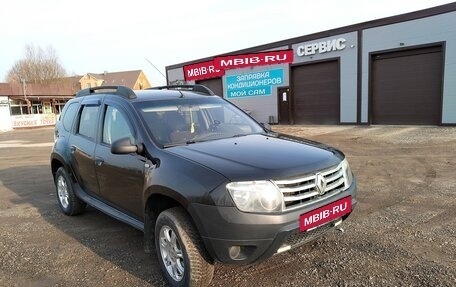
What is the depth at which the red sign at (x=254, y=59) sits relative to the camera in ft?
74.1

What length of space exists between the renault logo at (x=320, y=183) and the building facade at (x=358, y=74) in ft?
50.4

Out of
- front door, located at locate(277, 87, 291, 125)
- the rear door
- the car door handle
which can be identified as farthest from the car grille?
front door, located at locate(277, 87, 291, 125)

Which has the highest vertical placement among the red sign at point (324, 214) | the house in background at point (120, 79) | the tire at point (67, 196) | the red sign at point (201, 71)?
the house in background at point (120, 79)

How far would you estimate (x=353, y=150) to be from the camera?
1136 cm

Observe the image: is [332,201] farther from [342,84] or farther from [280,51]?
[280,51]

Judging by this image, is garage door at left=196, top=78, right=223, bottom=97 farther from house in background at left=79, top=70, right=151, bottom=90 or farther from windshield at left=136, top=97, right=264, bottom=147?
house in background at left=79, top=70, right=151, bottom=90

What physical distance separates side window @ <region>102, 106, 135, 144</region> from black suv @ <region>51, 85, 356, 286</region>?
0.01 metres

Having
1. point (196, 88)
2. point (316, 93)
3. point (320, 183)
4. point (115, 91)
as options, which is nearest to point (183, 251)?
point (320, 183)

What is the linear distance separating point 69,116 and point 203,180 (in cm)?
373

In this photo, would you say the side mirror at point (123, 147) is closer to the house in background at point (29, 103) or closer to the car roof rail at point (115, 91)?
the car roof rail at point (115, 91)

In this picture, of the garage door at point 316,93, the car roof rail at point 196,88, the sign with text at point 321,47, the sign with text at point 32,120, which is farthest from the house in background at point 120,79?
the car roof rail at point 196,88

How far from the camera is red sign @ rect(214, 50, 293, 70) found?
2258 centimetres

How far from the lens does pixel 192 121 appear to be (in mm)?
4227

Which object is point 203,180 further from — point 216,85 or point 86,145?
point 216,85
